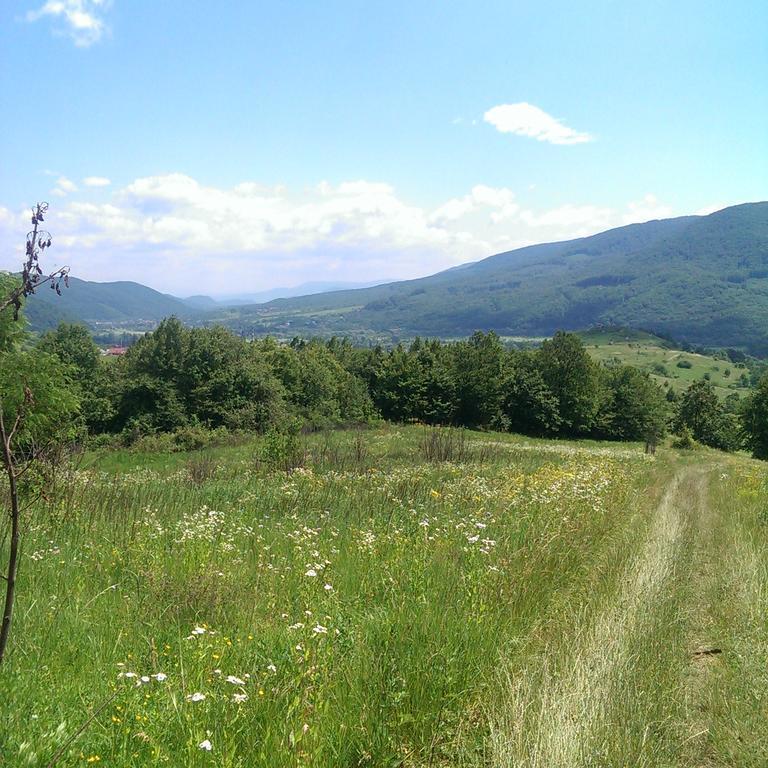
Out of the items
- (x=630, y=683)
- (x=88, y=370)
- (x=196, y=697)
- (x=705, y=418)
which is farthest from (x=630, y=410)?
(x=196, y=697)

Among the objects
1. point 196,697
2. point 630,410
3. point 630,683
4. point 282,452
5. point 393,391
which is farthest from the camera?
point 393,391

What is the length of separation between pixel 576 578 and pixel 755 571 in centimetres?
219

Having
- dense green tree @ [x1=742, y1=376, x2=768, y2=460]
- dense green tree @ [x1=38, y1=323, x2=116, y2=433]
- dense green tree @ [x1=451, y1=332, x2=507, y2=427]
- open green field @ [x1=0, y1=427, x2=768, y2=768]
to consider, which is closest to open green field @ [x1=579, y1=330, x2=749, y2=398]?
dense green tree @ [x1=451, y1=332, x2=507, y2=427]

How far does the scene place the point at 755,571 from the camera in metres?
6.23

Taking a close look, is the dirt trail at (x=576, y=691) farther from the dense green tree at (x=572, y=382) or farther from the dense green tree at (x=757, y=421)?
the dense green tree at (x=572, y=382)

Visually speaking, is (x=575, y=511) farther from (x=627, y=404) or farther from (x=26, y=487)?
(x=627, y=404)

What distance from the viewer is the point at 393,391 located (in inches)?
2968

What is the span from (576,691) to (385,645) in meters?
1.28

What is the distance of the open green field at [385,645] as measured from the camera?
9.90 feet

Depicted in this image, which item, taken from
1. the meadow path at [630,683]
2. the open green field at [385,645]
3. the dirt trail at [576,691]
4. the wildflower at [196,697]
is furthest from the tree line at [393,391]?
the wildflower at [196,697]

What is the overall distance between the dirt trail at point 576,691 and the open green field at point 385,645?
2 centimetres

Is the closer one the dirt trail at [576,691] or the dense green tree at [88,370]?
the dirt trail at [576,691]

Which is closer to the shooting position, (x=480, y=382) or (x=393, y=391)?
(x=480, y=382)

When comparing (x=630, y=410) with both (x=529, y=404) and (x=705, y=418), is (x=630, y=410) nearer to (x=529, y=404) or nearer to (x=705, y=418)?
(x=705, y=418)
